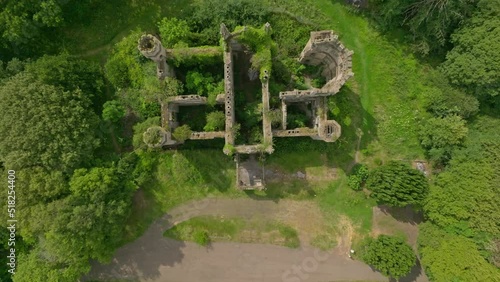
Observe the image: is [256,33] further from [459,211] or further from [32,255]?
[32,255]

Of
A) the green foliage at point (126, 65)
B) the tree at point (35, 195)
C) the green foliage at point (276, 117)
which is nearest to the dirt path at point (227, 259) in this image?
the green foliage at point (276, 117)

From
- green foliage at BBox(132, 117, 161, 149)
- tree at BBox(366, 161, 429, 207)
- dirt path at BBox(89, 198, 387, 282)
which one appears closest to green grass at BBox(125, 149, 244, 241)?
dirt path at BBox(89, 198, 387, 282)

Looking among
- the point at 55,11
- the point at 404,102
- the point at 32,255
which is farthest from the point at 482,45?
the point at 32,255

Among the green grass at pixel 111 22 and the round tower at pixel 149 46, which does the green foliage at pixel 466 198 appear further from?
the green grass at pixel 111 22

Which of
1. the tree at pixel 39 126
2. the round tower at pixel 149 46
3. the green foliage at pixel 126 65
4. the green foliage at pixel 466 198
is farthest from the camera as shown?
the green foliage at pixel 126 65

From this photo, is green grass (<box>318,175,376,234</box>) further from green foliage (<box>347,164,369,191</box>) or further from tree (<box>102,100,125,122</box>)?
tree (<box>102,100,125,122</box>)

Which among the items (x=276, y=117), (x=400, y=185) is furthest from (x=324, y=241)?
(x=276, y=117)

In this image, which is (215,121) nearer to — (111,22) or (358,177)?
(358,177)
